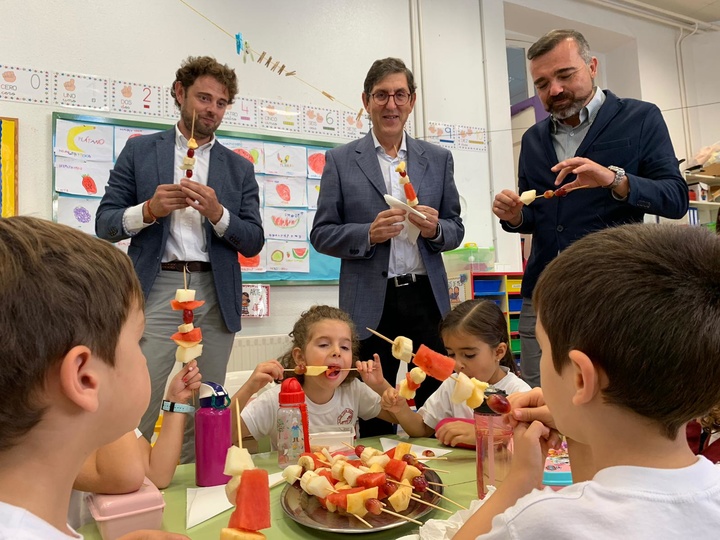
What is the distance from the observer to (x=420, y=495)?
118 cm

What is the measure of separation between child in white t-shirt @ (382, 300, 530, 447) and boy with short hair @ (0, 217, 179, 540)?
1.25 meters

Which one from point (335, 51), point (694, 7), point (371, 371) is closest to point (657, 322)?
point (371, 371)

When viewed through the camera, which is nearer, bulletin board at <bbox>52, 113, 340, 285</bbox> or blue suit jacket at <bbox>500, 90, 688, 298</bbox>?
blue suit jacket at <bbox>500, 90, 688, 298</bbox>

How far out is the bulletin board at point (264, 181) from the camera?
364cm

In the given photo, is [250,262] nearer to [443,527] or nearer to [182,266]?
[182,266]

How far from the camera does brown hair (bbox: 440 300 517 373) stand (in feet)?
7.58

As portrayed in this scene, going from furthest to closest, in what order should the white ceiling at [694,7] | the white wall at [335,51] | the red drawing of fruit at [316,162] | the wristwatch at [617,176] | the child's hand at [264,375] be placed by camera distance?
the white ceiling at [694,7], the red drawing of fruit at [316,162], the white wall at [335,51], the wristwatch at [617,176], the child's hand at [264,375]

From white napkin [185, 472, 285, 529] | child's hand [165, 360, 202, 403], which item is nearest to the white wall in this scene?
child's hand [165, 360, 202, 403]

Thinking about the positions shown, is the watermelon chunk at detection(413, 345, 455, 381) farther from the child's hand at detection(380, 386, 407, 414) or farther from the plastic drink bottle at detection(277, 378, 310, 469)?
the child's hand at detection(380, 386, 407, 414)

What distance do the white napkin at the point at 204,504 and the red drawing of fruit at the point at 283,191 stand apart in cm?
314

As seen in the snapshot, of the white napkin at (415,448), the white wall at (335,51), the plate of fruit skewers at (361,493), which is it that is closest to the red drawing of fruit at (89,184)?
the white wall at (335,51)

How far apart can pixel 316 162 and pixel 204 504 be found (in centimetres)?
349

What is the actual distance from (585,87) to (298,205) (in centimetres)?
245

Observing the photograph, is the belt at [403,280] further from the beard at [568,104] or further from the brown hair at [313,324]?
the beard at [568,104]
